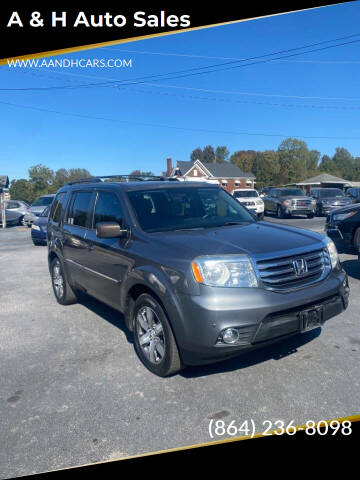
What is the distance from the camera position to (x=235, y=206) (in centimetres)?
485

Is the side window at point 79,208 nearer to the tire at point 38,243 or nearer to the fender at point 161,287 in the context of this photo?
the fender at point 161,287

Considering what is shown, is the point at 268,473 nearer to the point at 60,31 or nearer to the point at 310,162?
the point at 60,31

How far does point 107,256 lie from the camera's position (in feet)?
14.1

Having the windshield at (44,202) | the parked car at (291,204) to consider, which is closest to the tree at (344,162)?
the parked car at (291,204)

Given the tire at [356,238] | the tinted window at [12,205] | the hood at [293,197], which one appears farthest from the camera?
the tinted window at [12,205]

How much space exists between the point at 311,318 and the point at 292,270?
17.5 inches

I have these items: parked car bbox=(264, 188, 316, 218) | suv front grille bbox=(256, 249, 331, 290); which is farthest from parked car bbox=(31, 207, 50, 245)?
parked car bbox=(264, 188, 316, 218)

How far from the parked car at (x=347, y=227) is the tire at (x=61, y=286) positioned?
600 cm

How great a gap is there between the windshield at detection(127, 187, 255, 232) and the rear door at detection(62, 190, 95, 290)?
1.05 m

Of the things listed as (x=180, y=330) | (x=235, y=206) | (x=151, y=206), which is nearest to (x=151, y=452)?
(x=180, y=330)

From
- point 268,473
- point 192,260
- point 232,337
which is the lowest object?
point 268,473

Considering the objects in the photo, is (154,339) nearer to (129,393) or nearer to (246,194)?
(129,393)

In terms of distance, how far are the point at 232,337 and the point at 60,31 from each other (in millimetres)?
6372

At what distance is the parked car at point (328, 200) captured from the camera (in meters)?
22.0
